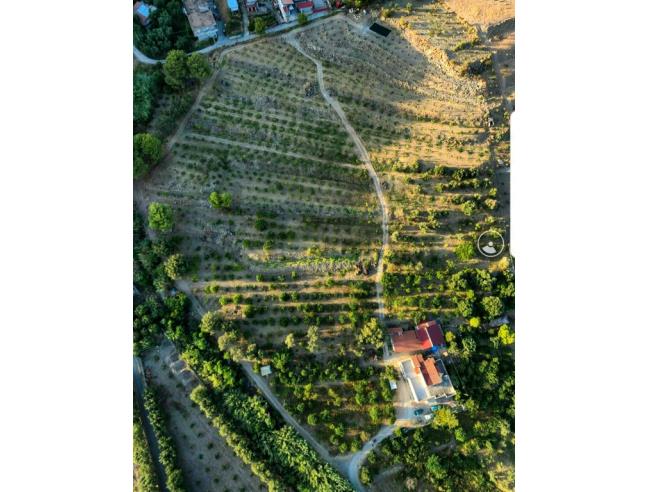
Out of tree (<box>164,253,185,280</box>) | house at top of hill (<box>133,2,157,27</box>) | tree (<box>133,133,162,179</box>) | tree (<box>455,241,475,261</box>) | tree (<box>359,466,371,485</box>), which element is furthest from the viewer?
house at top of hill (<box>133,2,157,27</box>)

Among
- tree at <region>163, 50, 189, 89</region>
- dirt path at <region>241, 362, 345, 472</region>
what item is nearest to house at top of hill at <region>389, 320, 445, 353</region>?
dirt path at <region>241, 362, 345, 472</region>

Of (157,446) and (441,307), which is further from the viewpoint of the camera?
(441,307)

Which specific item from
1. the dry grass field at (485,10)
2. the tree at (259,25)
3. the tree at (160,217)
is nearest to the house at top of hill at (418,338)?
the tree at (160,217)

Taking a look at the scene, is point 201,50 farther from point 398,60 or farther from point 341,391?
point 341,391

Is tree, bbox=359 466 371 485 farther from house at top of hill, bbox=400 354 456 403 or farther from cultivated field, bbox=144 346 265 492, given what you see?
cultivated field, bbox=144 346 265 492

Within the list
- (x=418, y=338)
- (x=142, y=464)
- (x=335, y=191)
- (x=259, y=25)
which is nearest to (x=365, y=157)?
(x=335, y=191)

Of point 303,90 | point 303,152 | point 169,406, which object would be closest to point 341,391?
point 169,406
